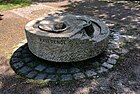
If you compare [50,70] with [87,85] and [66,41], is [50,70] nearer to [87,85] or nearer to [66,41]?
[66,41]

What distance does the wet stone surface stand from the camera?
505 cm

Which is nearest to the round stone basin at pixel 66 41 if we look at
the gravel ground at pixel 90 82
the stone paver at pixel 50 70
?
the stone paver at pixel 50 70

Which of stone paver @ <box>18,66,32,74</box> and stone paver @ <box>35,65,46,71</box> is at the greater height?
stone paver @ <box>35,65,46,71</box>

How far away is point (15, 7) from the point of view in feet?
33.8

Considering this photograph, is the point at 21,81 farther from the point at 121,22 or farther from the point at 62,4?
the point at 62,4

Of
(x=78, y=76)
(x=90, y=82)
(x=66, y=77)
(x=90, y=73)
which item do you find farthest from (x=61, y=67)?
(x=90, y=82)

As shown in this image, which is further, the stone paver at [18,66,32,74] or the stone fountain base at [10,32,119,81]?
the stone paver at [18,66,32,74]

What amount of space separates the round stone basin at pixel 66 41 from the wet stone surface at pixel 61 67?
0.25 meters

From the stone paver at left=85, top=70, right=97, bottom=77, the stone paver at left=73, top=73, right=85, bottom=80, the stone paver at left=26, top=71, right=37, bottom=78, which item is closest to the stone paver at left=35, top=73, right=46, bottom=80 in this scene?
the stone paver at left=26, top=71, right=37, bottom=78

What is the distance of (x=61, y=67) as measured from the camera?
17.5 ft

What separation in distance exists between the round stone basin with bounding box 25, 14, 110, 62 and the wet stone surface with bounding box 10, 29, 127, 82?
0.25m

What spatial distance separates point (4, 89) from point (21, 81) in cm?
39

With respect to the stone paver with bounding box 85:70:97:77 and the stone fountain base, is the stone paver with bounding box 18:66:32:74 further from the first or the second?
the stone paver with bounding box 85:70:97:77

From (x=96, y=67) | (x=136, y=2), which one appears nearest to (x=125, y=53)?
(x=96, y=67)
